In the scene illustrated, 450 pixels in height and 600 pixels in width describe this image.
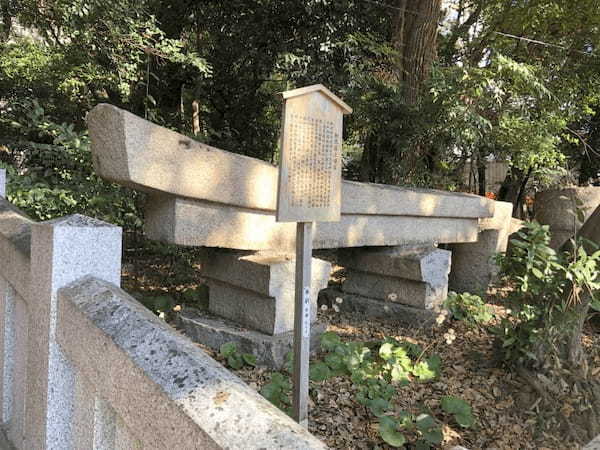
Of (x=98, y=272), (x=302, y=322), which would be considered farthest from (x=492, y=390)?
(x=98, y=272)

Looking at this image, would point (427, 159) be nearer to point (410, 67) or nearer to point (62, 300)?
point (410, 67)

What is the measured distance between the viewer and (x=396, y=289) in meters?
4.36

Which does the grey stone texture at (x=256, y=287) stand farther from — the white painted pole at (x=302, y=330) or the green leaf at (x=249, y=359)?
the white painted pole at (x=302, y=330)

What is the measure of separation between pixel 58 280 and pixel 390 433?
5.52 feet

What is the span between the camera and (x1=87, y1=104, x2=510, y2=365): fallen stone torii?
236 centimetres

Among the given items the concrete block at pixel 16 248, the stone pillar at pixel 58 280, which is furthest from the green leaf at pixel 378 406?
the concrete block at pixel 16 248

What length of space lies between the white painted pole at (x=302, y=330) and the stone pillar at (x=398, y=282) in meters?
2.14

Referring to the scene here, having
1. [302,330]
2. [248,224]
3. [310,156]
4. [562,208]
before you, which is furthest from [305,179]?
[562,208]

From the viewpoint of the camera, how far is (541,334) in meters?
3.12

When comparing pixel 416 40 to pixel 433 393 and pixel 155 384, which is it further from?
pixel 155 384

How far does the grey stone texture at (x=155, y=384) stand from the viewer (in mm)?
864

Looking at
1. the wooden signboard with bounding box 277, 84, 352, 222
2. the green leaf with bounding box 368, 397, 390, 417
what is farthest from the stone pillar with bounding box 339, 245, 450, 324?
the wooden signboard with bounding box 277, 84, 352, 222

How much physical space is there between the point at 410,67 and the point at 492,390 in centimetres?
450

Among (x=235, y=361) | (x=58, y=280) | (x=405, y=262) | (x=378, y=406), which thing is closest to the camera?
(x=58, y=280)
